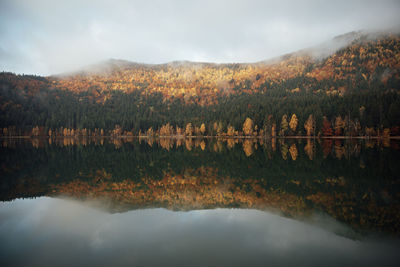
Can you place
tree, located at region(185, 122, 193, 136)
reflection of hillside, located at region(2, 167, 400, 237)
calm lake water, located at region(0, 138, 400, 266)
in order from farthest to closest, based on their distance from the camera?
tree, located at region(185, 122, 193, 136)
reflection of hillside, located at region(2, 167, 400, 237)
calm lake water, located at region(0, 138, 400, 266)

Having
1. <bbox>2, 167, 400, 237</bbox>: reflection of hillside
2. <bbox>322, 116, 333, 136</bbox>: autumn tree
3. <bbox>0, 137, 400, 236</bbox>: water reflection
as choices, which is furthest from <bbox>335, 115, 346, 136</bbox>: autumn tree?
<bbox>2, 167, 400, 237</bbox>: reflection of hillside

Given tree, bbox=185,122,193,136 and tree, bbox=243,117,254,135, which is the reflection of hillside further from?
tree, bbox=185,122,193,136

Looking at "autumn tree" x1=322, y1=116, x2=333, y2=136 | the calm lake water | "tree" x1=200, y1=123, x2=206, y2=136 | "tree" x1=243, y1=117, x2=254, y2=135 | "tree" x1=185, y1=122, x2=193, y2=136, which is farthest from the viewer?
"tree" x1=185, y1=122, x2=193, y2=136

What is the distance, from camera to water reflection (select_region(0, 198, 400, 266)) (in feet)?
26.3

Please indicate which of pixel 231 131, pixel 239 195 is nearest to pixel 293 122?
pixel 231 131

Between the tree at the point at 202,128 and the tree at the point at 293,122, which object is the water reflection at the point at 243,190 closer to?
the tree at the point at 293,122

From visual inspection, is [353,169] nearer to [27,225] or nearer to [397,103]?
[27,225]

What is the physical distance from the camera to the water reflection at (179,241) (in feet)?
26.3

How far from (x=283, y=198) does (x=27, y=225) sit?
13.3 meters

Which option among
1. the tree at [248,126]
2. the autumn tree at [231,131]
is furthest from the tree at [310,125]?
the autumn tree at [231,131]

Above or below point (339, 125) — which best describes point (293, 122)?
above

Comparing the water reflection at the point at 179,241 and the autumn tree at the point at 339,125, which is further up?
the autumn tree at the point at 339,125

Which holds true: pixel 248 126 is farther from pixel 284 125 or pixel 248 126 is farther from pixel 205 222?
pixel 205 222

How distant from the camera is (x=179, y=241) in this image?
9.49 meters
